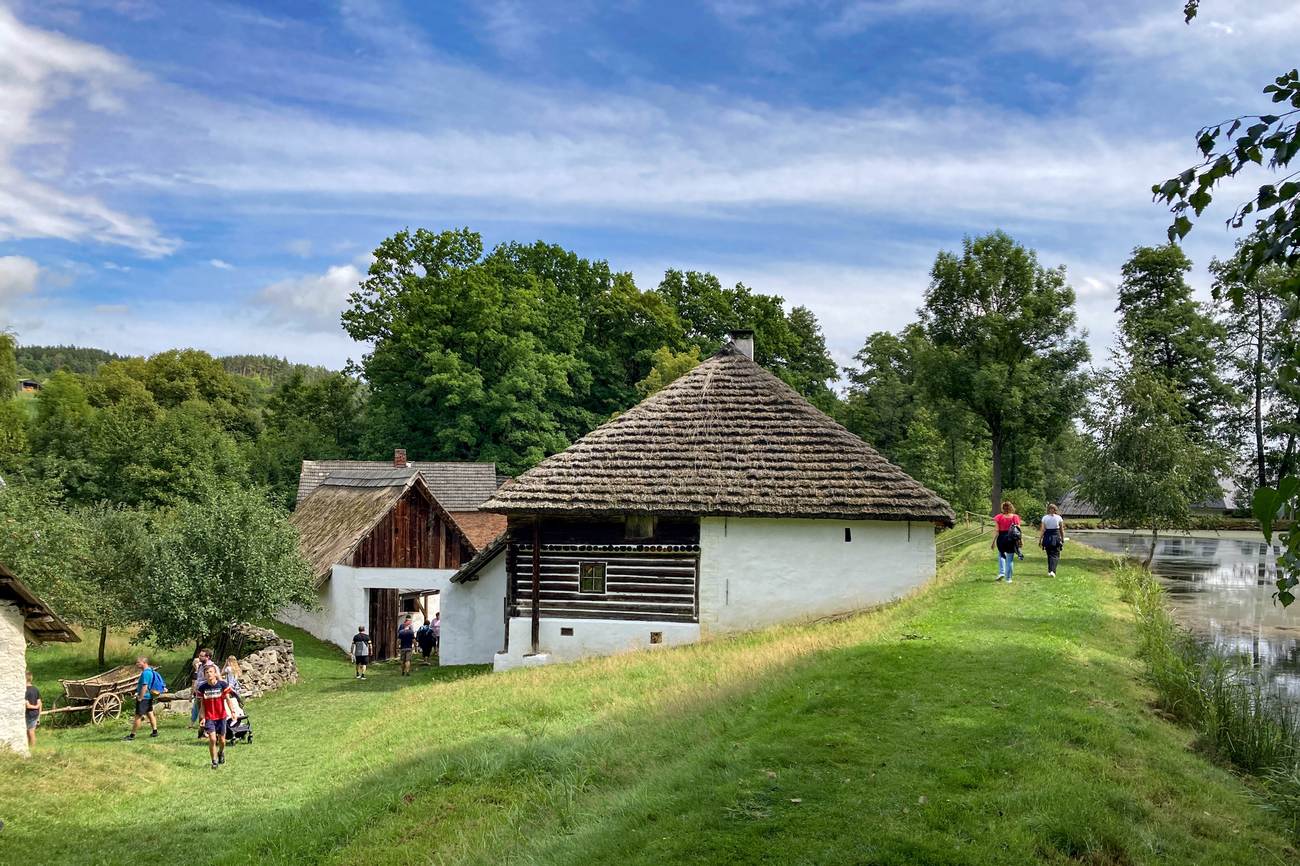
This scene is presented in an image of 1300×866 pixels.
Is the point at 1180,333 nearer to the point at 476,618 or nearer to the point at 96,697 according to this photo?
the point at 476,618

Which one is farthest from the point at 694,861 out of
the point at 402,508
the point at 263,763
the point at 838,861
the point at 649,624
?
the point at 402,508

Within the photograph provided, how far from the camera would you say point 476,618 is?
2311 centimetres

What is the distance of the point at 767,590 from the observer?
19406 mm

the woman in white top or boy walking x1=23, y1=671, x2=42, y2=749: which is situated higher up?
the woman in white top

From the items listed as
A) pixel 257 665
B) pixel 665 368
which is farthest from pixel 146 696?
pixel 665 368

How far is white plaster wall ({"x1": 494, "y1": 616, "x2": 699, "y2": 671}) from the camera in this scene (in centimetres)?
1938

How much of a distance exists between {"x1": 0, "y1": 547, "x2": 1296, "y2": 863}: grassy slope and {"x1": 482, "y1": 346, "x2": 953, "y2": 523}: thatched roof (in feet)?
11.4

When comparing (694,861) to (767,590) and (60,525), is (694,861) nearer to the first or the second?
(767,590)

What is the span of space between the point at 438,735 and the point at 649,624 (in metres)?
7.19

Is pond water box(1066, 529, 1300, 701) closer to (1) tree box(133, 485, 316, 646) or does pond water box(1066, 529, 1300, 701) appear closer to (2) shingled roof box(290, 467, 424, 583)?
(1) tree box(133, 485, 316, 646)

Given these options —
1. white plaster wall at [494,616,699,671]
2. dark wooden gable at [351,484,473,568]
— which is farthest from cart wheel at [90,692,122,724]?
dark wooden gable at [351,484,473,568]

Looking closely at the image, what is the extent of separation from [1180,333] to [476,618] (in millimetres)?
36000

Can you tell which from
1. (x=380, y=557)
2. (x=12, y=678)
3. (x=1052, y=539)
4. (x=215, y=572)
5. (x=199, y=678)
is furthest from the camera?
(x=380, y=557)

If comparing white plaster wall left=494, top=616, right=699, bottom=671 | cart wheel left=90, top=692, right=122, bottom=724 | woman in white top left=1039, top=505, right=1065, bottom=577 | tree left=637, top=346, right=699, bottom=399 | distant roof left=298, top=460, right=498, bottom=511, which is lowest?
cart wheel left=90, top=692, right=122, bottom=724
